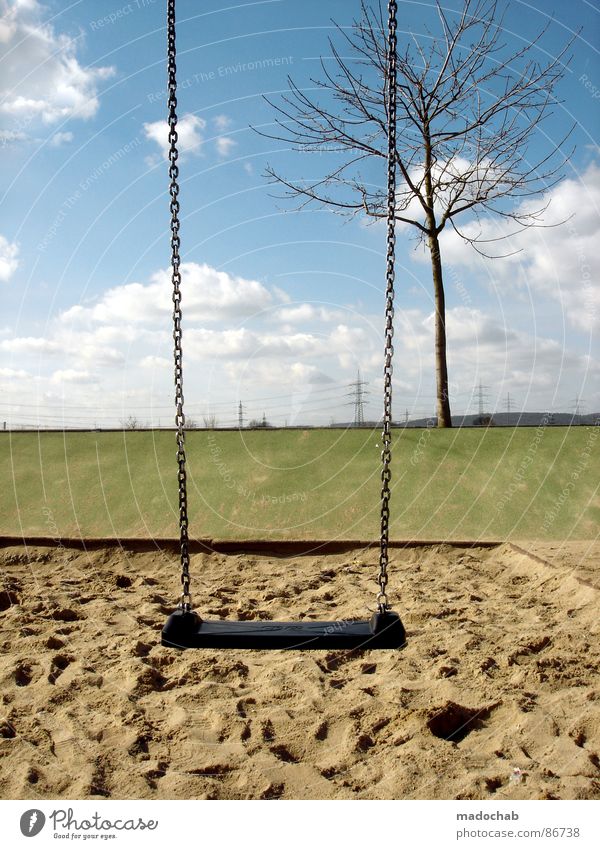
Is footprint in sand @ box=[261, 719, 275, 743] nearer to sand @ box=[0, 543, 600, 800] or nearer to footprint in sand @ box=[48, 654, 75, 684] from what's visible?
sand @ box=[0, 543, 600, 800]

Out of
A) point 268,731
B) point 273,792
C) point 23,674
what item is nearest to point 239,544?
point 23,674

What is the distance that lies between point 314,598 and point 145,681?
1.63 m

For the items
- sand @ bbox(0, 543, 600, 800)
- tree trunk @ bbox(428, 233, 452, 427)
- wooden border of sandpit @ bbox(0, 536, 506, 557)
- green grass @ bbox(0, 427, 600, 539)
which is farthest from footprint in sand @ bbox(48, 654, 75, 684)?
tree trunk @ bbox(428, 233, 452, 427)

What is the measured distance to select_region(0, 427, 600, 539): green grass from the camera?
6.32m

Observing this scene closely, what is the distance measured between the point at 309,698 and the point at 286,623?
15.9 inches

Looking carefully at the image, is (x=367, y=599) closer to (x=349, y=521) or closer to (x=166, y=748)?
(x=349, y=521)

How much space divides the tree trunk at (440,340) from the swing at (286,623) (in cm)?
515

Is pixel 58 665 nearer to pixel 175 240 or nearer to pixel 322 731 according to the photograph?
pixel 322 731

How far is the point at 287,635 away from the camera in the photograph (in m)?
2.88

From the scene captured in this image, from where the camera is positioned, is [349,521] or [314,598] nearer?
[314,598]

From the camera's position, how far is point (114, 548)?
6012 millimetres

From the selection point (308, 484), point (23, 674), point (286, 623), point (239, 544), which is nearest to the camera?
point (286, 623)
